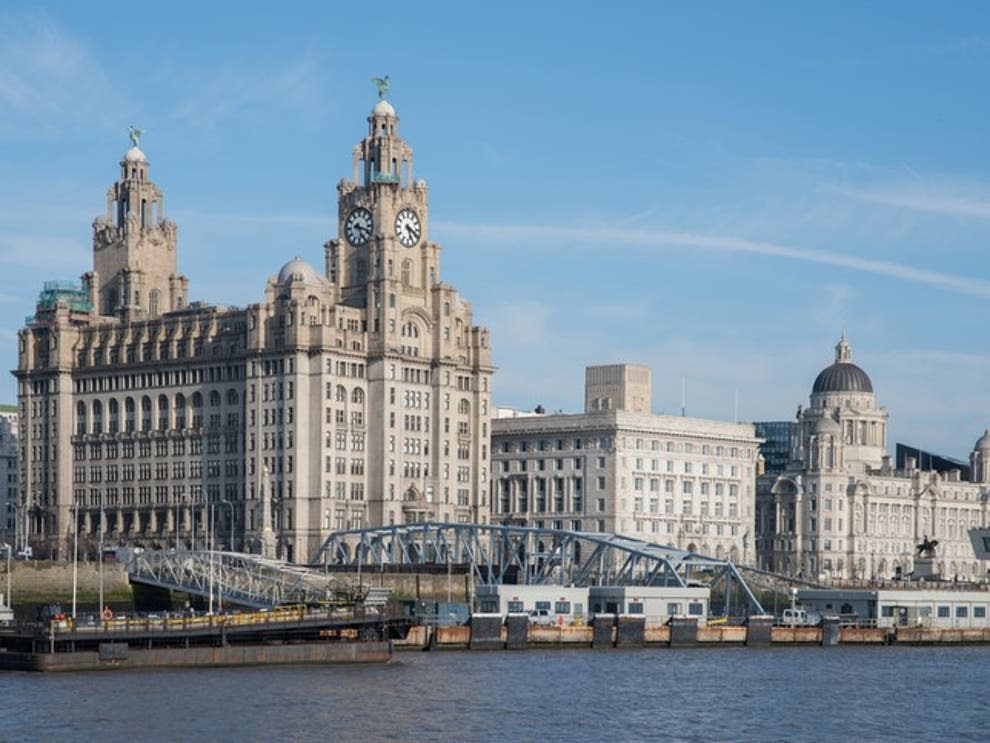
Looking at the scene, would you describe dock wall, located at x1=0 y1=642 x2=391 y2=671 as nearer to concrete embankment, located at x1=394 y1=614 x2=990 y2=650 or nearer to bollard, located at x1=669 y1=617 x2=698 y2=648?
concrete embankment, located at x1=394 y1=614 x2=990 y2=650

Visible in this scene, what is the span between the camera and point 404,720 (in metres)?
112

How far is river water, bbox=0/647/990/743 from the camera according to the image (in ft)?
356

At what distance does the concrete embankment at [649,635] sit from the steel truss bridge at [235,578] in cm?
1389

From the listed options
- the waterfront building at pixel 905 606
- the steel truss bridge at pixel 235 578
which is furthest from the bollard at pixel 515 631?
the waterfront building at pixel 905 606

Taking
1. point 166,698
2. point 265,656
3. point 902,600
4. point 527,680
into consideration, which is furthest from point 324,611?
point 902,600

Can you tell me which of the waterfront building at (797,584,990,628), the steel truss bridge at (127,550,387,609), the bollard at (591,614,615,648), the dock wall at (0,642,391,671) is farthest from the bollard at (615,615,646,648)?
the dock wall at (0,642,391,671)

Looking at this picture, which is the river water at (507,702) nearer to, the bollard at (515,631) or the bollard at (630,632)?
the bollard at (515,631)

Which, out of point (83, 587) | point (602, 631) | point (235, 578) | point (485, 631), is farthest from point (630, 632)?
point (83, 587)

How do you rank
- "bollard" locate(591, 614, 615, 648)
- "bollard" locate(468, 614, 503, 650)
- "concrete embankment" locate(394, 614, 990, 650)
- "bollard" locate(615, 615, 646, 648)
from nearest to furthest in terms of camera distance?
"bollard" locate(468, 614, 503, 650) → "concrete embankment" locate(394, 614, 990, 650) → "bollard" locate(591, 614, 615, 648) → "bollard" locate(615, 615, 646, 648)

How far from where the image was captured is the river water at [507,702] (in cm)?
10844

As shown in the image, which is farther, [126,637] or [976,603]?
[976,603]

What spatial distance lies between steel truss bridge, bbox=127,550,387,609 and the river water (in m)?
25.6

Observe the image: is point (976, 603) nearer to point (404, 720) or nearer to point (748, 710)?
point (748, 710)

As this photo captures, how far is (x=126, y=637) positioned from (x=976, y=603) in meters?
89.7
